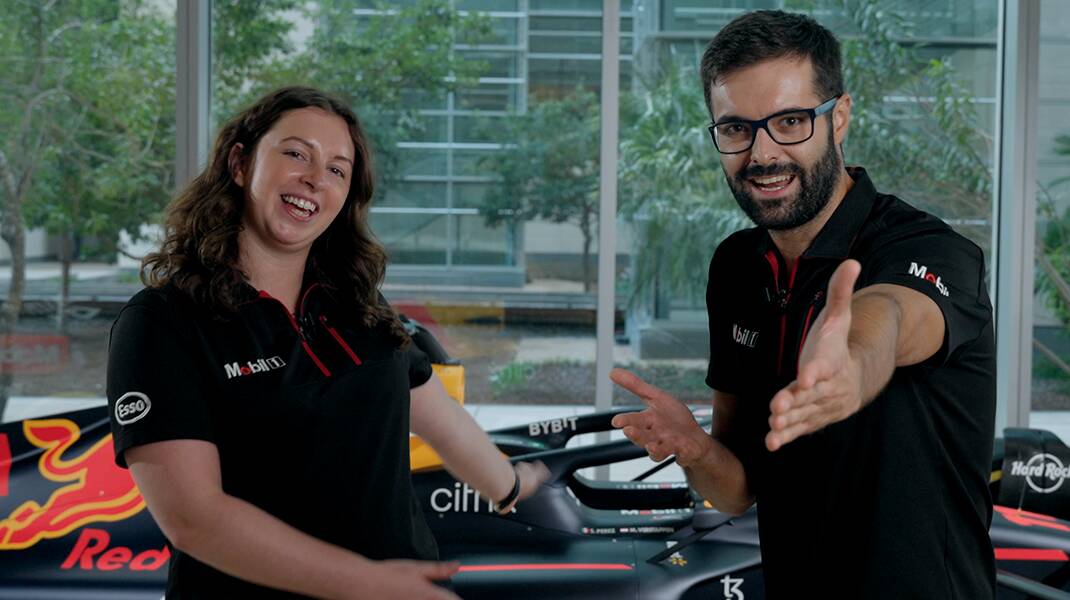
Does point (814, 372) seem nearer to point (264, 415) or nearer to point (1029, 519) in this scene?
point (264, 415)

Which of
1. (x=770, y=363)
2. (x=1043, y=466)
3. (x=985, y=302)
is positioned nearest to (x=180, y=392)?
(x=770, y=363)

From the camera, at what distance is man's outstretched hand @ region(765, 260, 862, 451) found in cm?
94

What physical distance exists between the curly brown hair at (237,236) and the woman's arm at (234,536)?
22 centimetres

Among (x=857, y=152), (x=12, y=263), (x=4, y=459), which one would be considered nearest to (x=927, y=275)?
(x=4, y=459)

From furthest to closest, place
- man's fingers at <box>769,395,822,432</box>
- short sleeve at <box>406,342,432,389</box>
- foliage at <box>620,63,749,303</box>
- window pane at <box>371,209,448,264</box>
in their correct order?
window pane at <box>371,209,448,264</box> → foliage at <box>620,63,749,303</box> → short sleeve at <box>406,342,432,389</box> → man's fingers at <box>769,395,822,432</box>

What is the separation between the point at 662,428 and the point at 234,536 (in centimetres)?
59

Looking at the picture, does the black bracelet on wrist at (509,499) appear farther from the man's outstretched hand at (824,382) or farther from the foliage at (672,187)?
the foliage at (672,187)

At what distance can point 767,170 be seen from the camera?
4.49 feet

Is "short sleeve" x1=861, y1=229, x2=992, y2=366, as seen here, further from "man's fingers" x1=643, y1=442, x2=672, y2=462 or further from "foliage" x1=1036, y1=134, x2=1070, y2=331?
"foliage" x1=1036, y1=134, x2=1070, y2=331

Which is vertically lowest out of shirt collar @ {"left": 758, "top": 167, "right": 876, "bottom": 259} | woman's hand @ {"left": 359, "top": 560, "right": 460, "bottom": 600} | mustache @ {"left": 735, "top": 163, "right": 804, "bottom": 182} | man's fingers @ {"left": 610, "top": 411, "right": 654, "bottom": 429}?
woman's hand @ {"left": 359, "top": 560, "right": 460, "bottom": 600}

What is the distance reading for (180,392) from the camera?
54.1 inches

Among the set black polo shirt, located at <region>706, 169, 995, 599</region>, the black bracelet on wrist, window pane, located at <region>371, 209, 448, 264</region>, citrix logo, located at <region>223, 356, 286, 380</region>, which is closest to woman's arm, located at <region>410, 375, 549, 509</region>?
the black bracelet on wrist

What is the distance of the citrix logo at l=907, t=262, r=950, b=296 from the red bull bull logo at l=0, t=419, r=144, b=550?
1.99 meters

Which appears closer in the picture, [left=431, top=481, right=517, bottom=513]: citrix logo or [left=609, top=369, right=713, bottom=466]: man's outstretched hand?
[left=609, top=369, right=713, bottom=466]: man's outstretched hand
